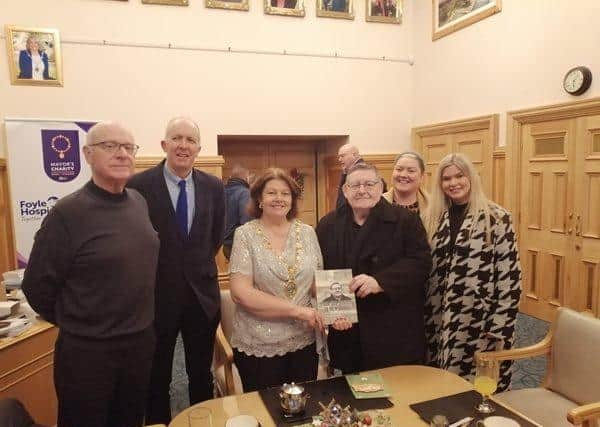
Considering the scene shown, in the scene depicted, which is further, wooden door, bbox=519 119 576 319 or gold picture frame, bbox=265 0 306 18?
gold picture frame, bbox=265 0 306 18

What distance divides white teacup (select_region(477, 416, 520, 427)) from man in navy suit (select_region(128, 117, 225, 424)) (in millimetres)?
1345

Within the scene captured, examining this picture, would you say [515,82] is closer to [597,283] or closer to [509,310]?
[597,283]

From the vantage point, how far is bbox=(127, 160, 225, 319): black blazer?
2.24 meters

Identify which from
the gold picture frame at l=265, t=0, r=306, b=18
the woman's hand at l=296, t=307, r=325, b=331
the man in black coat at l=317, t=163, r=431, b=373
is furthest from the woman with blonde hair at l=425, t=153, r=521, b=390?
the gold picture frame at l=265, t=0, r=306, b=18

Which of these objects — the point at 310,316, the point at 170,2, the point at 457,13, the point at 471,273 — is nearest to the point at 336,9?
the point at 457,13

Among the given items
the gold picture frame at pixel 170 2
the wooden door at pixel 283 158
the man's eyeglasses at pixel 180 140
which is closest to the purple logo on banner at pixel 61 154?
the gold picture frame at pixel 170 2

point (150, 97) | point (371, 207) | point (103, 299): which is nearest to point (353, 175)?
point (371, 207)

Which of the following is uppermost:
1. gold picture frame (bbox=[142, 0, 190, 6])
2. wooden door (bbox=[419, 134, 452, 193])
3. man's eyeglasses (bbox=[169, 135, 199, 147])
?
gold picture frame (bbox=[142, 0, 190, 6])

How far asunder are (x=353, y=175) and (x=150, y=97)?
3915 mm

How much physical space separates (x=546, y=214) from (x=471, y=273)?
280 cm

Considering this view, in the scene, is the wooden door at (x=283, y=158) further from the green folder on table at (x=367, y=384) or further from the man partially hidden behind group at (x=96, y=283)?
the green folder on table at (x=367, y=384)

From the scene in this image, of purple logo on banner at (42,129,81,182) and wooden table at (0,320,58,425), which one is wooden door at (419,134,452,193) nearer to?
purple logo on banner at (42,129,81,182)

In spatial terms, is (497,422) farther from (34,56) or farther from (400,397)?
(34,56)

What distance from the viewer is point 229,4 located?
5.51 meters
